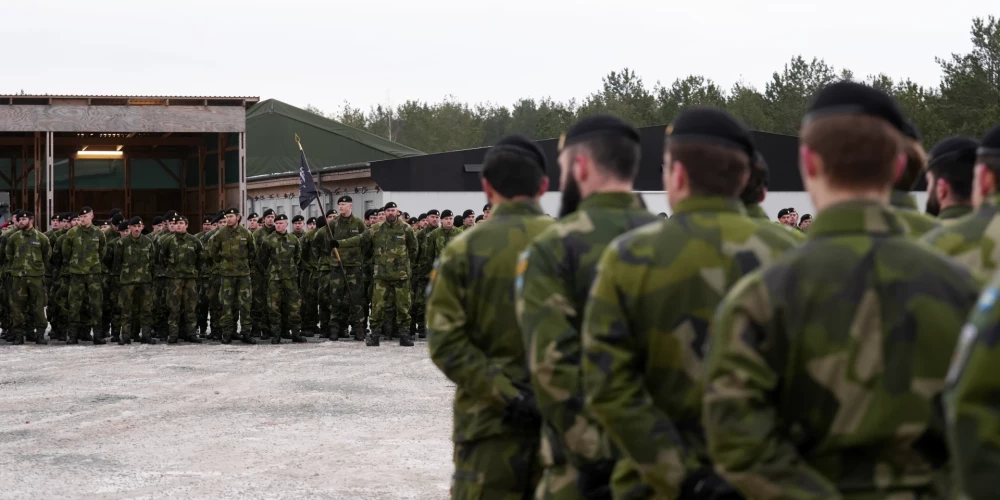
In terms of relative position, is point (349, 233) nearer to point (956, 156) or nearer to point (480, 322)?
point (956, 156)

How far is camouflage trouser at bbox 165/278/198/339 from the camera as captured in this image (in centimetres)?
1886

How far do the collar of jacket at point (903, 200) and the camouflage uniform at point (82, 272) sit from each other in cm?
1562

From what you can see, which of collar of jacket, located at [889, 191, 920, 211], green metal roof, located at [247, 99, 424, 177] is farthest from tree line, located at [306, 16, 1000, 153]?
collar of jacket, located at [889, 191, 920, 211]

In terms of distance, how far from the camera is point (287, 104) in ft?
180

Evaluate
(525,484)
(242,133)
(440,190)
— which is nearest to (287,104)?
(440,190)

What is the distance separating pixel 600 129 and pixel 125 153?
100 feet

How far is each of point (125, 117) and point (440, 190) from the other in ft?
31.7


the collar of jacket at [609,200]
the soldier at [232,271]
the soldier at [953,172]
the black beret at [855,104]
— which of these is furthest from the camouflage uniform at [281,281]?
the black beret at [855,104]

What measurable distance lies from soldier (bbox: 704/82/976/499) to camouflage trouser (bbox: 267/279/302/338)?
16.8 metres

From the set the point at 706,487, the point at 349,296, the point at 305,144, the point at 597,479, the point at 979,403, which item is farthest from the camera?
the point at 305,144

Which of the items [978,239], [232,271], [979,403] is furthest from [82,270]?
[979,403]

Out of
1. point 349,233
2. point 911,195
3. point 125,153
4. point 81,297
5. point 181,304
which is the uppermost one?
point 125,153

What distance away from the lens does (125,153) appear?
1284 inches

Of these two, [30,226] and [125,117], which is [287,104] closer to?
[125,117]
